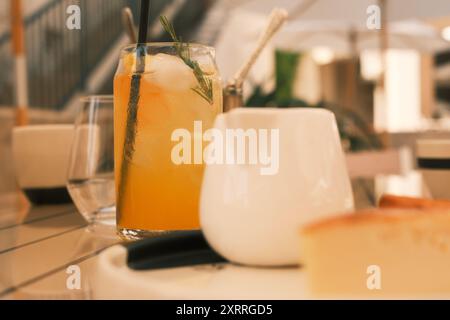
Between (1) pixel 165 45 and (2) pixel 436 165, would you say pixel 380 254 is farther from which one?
(2) pixel 436 165

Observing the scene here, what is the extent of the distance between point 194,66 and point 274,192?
0.21 meters

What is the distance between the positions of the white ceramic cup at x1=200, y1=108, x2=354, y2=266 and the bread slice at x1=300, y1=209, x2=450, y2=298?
0.25ft

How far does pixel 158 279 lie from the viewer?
13.7 inches

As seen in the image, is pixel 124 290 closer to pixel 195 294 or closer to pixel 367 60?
pixel 195 294

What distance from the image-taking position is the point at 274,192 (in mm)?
382

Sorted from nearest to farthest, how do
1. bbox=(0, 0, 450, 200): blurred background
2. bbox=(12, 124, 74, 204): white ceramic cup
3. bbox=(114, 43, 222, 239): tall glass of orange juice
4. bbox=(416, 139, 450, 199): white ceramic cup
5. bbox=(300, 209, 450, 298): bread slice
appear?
bbox=(300, 209, 450, 298): bread slice → bbox=(114, 43, 222, 239): tall glass of orange juice → bbox=(416, 139, 450, 199): white ceramic cup → bbox=(12, 124, 74, 204): white ceramic cup → bbox=(0, 0, 450, 200): blurred background

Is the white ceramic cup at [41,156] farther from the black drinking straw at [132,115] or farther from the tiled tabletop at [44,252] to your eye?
the black drinking straw at [132,115]

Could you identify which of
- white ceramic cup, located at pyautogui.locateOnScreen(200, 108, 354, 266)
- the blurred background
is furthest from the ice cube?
the blurred background

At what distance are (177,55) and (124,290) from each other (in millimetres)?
290

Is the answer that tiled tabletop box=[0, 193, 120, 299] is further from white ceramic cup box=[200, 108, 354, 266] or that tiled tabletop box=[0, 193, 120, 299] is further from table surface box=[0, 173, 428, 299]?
white ceramic cup box=[200, 108, 354, 266]

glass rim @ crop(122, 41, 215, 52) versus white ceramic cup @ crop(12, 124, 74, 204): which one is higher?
glass rim @ crop(122, 41, 215, 52)

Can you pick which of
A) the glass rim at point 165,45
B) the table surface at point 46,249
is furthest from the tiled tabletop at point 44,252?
the glass rim at point 165,45

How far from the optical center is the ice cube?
0.54 m
